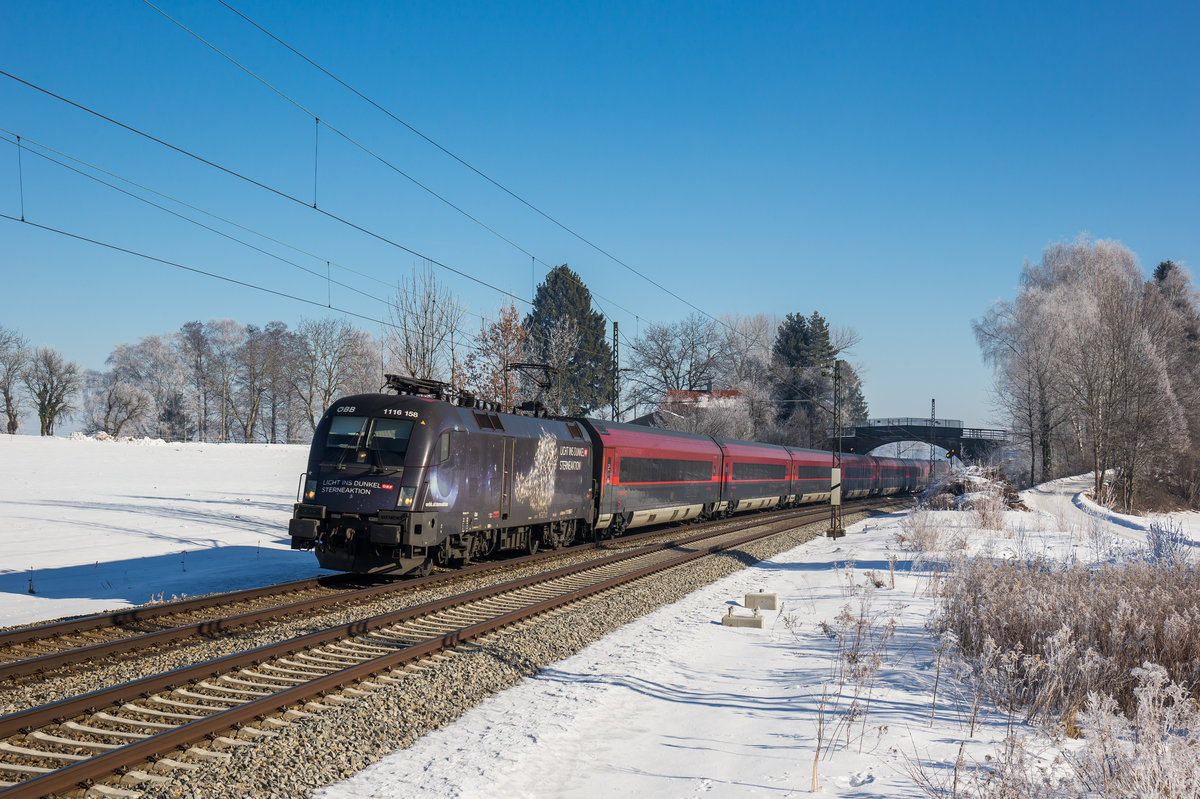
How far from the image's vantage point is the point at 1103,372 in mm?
40688

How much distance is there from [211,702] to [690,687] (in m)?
4.41

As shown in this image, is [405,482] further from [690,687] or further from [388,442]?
[690,687]

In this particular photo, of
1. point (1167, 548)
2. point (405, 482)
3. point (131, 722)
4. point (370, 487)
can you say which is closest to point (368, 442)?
point (370, 487)

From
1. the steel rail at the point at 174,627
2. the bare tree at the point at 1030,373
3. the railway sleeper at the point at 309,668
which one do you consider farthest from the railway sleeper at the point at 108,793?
the bare tree at the point at 1030,373

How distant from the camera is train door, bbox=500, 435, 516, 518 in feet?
50.6

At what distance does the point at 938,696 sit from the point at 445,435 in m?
8.85

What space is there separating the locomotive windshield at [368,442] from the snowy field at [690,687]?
3188 millimetres

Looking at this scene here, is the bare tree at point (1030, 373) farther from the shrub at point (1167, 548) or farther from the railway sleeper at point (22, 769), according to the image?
the railway sleeper at point (22, 769)

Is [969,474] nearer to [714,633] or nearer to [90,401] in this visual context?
[714,633]

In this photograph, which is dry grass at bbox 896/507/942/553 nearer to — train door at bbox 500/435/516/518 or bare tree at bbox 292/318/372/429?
train door at bbox 500/435/516/518

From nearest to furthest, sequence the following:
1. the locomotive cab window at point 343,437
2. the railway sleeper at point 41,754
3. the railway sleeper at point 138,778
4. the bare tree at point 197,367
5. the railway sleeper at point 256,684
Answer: the railway sleeper at point 138,778 → the railway sleeper at point 41,754 → the railway sleeper at point 256,684 → the locomotive cab window at point 343,437 → the bare tree at point 197,367

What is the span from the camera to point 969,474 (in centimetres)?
3306

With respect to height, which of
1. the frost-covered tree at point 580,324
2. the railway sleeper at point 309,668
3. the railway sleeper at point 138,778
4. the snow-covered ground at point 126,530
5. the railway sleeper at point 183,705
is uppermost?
the frost-covered tree at point 580,324

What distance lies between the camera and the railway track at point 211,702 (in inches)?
200
